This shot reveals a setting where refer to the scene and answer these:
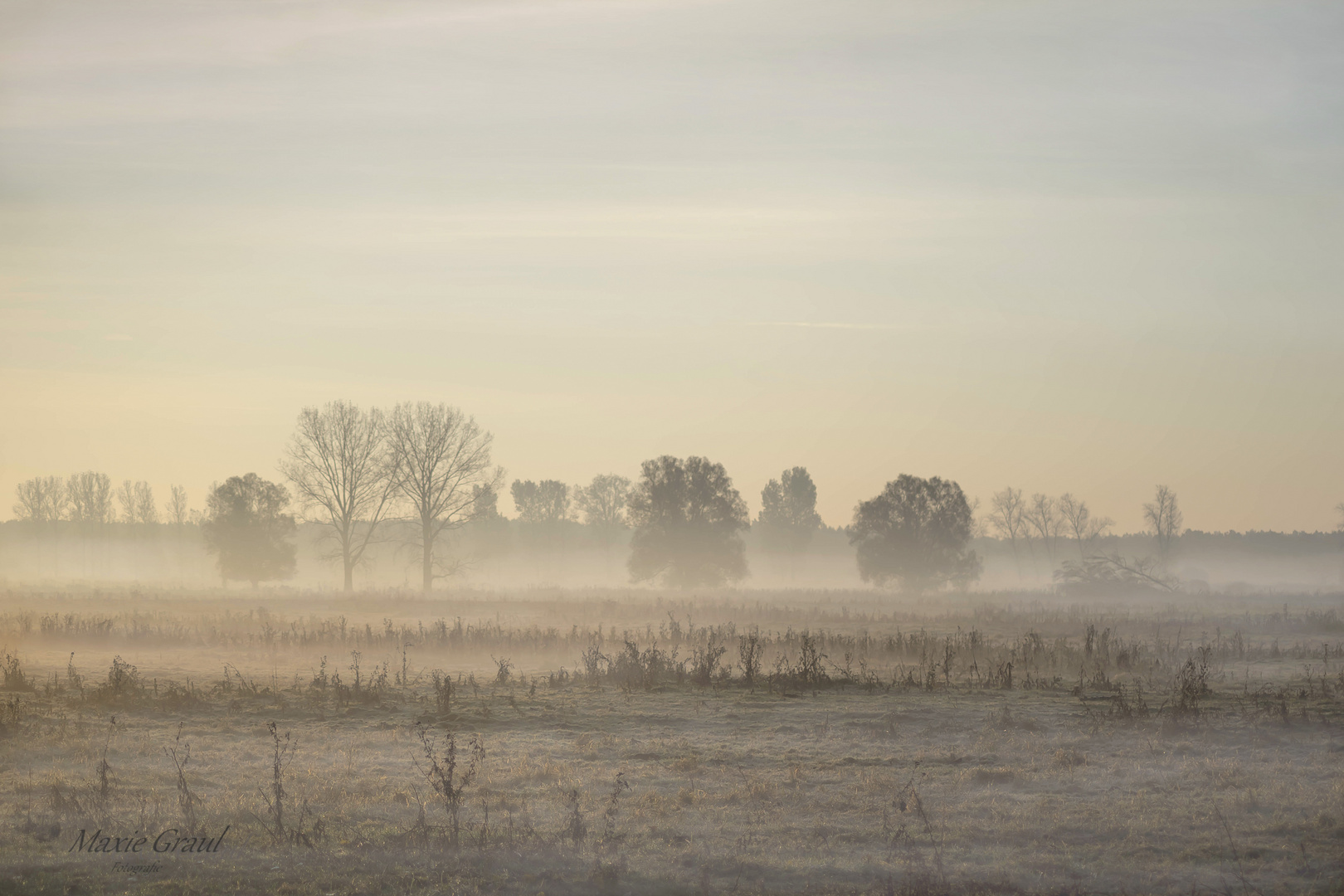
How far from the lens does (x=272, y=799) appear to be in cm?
1086

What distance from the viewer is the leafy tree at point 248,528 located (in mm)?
63531

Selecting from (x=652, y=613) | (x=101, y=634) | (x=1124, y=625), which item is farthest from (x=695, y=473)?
(x=101, y=634)

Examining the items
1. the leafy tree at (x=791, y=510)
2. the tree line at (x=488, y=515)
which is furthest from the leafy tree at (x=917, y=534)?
the leafy tree at (x=791, y=510)

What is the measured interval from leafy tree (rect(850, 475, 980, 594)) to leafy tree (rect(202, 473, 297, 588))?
3801cm

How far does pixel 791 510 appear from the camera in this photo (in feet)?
329

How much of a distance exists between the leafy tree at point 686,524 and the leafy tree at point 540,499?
5225 cm

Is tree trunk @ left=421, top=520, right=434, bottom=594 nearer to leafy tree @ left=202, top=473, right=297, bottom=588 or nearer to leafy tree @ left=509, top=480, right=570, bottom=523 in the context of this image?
leafy tree @ left=202, top=473, right=297, bottom=588

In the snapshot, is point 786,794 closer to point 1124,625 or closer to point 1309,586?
point 1124,625

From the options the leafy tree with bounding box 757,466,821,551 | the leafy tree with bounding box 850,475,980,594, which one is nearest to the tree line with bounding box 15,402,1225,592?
the leafy tree with bounding box 850,475,980,594

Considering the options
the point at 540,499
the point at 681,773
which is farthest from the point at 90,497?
the point at 681,773

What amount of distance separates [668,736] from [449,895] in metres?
6.44

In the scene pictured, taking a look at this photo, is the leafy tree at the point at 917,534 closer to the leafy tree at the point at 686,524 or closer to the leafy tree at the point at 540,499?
the leafy tree at the point at 686,524

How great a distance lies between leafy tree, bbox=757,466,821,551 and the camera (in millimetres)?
100062

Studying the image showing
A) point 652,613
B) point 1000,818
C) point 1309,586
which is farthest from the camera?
point 1309,586
